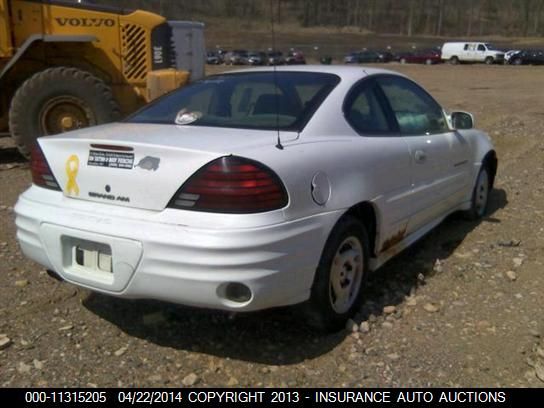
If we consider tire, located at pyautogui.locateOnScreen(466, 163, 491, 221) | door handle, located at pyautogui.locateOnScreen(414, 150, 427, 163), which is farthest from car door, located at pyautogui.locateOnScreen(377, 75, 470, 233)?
tire, located at pyautogui.locateOnScreen(466, 163, 491, 221)

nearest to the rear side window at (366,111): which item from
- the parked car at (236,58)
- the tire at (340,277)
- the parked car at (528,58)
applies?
the tire at (340,277)

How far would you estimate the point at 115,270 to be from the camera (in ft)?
9.73

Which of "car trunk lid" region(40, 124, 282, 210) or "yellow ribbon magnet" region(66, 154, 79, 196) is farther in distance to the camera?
"yellow ribbon magnet" region(66, 154, 79, 196)

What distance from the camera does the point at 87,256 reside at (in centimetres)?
306

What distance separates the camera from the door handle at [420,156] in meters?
4.09

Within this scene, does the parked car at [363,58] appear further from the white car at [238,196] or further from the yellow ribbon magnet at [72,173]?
the yellow ribbon magnet at [72,173]

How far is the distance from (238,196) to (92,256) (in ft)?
2.74

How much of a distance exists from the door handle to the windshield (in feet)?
2.58

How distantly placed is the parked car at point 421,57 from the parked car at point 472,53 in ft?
4.59

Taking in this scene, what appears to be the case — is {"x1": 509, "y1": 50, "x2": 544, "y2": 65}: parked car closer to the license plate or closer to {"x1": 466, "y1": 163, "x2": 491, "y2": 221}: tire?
{"x1": 466, "y1": 163, "x2": 491, "y2": 221}: tire

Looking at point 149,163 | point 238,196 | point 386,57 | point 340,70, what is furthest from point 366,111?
point 386,57

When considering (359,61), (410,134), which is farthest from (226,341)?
(359,61)

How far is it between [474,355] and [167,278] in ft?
5.41

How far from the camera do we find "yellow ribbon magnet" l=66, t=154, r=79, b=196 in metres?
3.18
